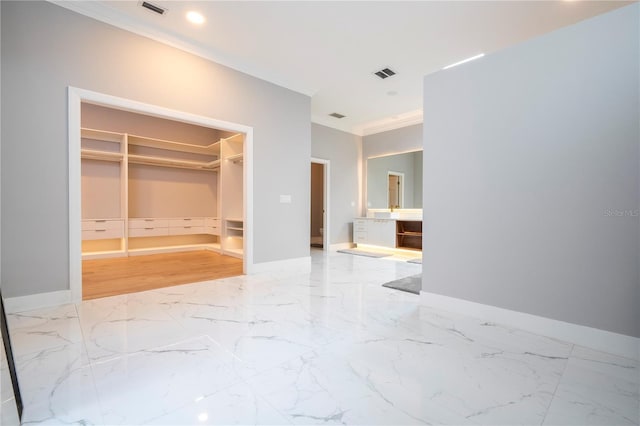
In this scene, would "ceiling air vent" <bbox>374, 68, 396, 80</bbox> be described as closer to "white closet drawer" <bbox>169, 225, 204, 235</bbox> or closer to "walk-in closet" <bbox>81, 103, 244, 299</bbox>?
"walk-in closet" <bbox>81, 103, 244, 299</bbox>

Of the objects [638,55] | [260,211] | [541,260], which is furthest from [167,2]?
[541,260]

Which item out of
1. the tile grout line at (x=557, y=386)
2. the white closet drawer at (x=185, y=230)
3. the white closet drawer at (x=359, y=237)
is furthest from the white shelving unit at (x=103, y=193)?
the tile grout line at (x=557, y=386)

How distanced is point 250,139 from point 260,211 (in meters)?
1.04

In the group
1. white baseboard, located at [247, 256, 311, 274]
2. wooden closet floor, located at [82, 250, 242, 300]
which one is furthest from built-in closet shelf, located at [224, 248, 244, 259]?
white baseboard, located at [247, 256, 311, 274]

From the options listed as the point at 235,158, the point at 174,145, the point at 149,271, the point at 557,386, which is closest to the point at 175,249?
the point at 149,271

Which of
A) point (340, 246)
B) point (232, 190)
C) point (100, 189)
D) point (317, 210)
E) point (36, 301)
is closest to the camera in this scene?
point (36, 301)

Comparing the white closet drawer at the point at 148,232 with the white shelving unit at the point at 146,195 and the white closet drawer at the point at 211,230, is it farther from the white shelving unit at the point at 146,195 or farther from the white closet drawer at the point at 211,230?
the white closet drawer at the point at 211,230

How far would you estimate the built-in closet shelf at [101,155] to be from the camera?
199 inches

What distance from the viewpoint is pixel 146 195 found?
6137 millimetres

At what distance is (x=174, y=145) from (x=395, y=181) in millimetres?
5072

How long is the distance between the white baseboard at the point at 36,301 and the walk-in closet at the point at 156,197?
4.37 feet

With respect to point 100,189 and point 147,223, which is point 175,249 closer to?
point 147,223

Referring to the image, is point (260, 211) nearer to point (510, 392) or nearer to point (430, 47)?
point (430, 47)

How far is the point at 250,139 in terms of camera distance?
409cm
